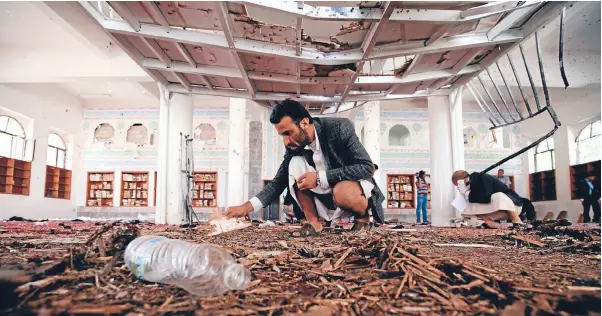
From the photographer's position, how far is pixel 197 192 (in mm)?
15250

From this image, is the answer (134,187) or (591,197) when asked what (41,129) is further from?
(591,197)

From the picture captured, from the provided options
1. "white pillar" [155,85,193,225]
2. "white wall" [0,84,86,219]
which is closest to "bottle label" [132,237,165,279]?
"white pillar" [155,85,193,225]

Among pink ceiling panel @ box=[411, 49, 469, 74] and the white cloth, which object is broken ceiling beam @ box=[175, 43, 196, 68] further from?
the white cloth

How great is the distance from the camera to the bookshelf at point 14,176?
1145 cm

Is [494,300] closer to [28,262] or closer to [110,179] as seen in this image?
[28,262]

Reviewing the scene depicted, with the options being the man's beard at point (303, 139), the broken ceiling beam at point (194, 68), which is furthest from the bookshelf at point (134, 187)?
the man's beard at point (303, 139)

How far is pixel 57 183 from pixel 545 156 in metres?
17.2

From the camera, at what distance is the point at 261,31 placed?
4.31m

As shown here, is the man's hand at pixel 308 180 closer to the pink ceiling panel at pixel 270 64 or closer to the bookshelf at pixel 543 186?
the pink ceiling panel at pixel 270 64

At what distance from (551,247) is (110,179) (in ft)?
51.1

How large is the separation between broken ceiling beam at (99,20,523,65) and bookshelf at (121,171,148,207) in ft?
39.0

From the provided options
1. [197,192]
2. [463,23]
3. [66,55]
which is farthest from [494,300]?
[197,192]

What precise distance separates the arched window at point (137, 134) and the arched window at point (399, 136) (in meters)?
9.72

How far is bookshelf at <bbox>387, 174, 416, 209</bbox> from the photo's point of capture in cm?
1502
